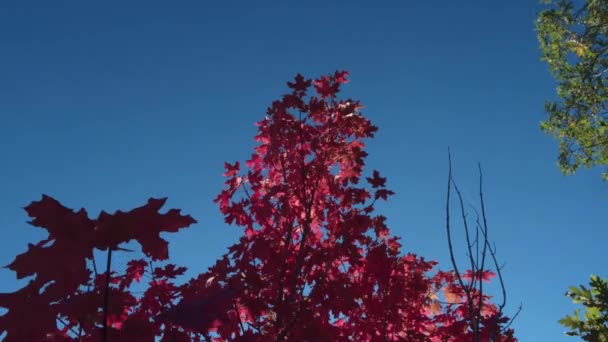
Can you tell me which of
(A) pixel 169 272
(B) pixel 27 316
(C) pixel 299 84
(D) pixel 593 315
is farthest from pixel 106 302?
(D) pixel 593 315

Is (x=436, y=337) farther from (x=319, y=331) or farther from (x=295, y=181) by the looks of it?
(x=295, y=181)

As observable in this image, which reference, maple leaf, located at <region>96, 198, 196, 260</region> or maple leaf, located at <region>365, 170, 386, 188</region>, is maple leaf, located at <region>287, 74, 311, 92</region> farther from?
maple leaf, located at <region>96, 198, 196, 260</region>

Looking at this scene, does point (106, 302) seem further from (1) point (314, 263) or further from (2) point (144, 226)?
(1) point (314, 263)

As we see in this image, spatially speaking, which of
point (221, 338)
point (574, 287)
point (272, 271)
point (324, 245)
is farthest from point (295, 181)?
point (574, 287)

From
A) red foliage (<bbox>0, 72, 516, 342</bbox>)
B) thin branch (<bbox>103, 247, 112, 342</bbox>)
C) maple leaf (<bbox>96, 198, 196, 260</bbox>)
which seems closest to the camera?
thin branch (<bbox>103, 247, 112, 342</bbox>)

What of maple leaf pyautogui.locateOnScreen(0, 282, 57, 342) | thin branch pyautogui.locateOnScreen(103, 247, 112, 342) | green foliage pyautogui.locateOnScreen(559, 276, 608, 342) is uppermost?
green foliage pyautogui.locateOnScreen(559, 276, 608, 342)

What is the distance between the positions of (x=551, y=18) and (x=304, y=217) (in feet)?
35.4

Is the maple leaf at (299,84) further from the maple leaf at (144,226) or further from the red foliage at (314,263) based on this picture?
the maple leaf at (144,226)

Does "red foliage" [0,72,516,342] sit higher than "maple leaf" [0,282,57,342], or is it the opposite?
"red foliage" [0,72,516,342]

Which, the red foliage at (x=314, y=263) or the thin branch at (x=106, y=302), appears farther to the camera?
Answer: the red foliage at (x=314, y=263)

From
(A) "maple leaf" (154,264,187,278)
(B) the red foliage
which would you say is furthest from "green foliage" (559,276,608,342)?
(A) "maple leaf" (154,264,187,278)

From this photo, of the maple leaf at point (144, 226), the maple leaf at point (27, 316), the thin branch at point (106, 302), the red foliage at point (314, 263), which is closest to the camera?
the thin branch at point (106, 302)

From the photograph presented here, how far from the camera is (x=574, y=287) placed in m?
8.61

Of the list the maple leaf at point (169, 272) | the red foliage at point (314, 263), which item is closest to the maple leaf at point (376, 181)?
the red foliage at point (314, 263)
